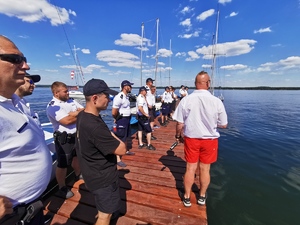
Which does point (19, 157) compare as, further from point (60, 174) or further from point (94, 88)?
point (60, 174)

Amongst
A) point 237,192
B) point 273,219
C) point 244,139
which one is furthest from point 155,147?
point 244,139

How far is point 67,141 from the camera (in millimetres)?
2551

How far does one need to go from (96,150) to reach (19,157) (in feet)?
2.17

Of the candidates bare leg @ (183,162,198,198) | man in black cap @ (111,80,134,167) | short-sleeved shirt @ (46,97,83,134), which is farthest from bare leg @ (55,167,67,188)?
bare leg @ (183,162,198,198)

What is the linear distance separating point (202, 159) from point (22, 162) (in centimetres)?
214

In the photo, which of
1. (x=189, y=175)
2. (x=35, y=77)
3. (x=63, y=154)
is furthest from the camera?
(x=63, y=154)

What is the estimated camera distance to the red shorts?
229 cm

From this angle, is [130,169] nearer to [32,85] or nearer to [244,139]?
[32,85]

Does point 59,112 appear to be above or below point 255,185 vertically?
above

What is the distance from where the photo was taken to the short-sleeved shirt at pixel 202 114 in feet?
7.34

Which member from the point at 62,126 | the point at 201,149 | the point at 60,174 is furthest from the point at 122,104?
the point at 201,149

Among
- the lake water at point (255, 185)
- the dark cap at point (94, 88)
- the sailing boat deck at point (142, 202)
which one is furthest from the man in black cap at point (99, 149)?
the lake water at point (255, 185)

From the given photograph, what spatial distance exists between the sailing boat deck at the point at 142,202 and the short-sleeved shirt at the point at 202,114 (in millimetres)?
1172

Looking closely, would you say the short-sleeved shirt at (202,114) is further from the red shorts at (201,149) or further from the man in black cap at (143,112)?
the man in black cap at (143,112)
